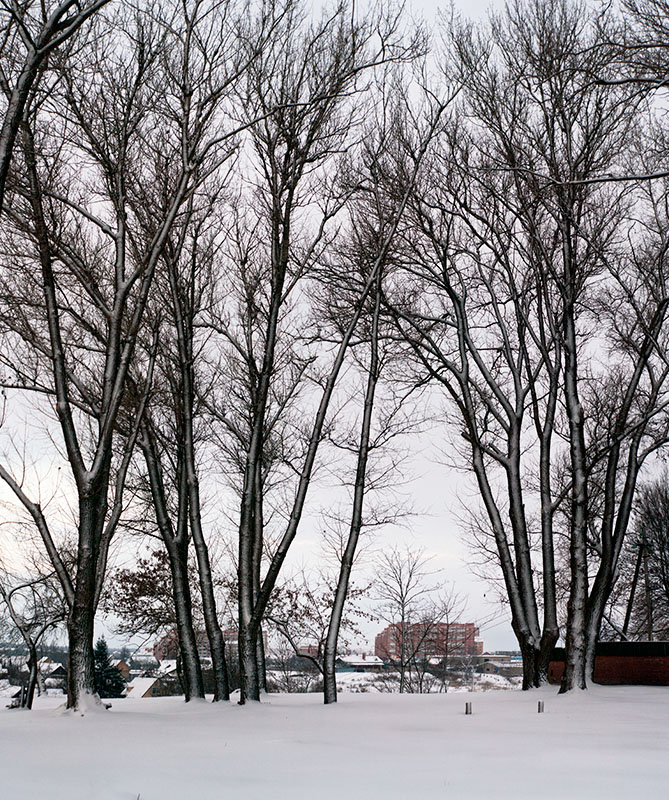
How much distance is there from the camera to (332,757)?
547cm

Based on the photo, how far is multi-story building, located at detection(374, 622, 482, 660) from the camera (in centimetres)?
3022

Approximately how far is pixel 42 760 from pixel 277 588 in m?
20.9

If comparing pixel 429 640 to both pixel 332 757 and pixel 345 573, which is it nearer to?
pixel 345 573

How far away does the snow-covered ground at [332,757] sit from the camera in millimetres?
4215

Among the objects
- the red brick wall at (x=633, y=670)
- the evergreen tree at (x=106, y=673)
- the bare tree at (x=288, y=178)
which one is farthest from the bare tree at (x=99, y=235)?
the evergreen tree at (x=106, y=673)

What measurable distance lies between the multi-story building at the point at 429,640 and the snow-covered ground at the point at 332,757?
21549mm

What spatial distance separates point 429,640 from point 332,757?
2480 cm

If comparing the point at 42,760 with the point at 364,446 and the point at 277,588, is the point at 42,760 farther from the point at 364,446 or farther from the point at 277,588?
the point at 277,588

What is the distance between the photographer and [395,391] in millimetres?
14945

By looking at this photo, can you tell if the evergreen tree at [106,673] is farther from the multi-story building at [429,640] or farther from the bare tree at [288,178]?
the bare tree at [288,178]

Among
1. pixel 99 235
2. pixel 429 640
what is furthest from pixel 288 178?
pixel 429 640

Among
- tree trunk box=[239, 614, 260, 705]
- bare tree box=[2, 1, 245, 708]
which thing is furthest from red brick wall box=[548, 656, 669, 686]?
bare tree box=[2, 1, 245, 708]

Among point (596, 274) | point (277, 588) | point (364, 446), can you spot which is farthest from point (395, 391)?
point (277, 588)

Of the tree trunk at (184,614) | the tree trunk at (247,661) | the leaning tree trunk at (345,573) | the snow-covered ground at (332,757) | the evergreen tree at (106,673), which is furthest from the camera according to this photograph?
the evergreen tree at (106,673)
